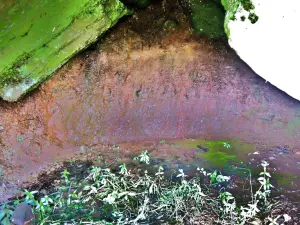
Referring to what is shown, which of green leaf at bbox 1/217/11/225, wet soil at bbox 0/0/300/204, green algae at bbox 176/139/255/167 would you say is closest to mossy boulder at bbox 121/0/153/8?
wet soil at bbox 0/0/300/204

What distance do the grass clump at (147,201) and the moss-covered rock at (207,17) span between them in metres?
1.03

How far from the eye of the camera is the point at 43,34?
2572 mm

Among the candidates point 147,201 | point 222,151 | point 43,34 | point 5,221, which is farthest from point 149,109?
point 5,221

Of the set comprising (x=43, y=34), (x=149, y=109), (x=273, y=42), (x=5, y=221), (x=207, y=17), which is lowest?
(x=5, y=221)

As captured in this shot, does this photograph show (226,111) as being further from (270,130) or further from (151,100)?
(151,100)

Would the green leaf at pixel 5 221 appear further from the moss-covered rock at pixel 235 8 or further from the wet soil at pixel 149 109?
the moss-covered rock at pixel 235 8

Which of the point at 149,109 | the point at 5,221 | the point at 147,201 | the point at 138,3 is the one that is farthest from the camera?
the point at 149,109

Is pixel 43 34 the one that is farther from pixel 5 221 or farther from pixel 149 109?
pixel 5 221

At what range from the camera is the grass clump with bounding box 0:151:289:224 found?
2516mm

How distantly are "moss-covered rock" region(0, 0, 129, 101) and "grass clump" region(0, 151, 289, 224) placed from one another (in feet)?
2.55

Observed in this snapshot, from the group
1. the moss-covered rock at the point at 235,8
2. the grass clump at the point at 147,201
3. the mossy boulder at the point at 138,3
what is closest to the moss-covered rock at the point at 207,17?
the moss-covered rock at the point at 235,8

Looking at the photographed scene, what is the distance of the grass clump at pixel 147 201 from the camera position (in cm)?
252

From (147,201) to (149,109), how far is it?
777 millimetres

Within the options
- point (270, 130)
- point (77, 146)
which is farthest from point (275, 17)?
point (77, 146)
